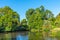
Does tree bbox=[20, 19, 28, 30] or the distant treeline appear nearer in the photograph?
the distant treeline

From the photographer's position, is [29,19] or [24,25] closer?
[29,19]

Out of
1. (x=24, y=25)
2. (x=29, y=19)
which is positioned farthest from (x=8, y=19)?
(x=24, y=25)

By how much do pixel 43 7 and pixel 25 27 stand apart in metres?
11.8

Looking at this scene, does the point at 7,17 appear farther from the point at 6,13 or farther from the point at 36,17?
the point at 36,17

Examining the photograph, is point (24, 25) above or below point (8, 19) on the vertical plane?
below

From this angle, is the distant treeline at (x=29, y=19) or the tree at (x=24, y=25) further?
the tree at (x=24, y=25)

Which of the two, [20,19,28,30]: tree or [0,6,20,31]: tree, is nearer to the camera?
[0,6,20,31]: tree

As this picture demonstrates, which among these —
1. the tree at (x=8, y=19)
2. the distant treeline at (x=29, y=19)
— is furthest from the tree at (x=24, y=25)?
the tree at (x=8, y=19)

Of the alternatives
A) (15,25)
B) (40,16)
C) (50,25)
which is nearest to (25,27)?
(15,25)

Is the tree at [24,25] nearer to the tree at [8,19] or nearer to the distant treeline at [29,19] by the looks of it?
the distant treeline at [29,19]

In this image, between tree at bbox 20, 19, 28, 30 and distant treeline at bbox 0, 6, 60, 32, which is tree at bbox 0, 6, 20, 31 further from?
tree at bbox 20, 19, 28, 30

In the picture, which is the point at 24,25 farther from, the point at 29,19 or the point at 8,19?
the point at 8,19

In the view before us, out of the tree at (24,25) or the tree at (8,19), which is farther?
the tree at (24,25)

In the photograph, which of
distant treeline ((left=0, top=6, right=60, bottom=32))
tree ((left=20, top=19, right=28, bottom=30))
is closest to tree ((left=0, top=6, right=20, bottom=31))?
distant treeline ((left=0, top=6, right=60, bottom=32))
